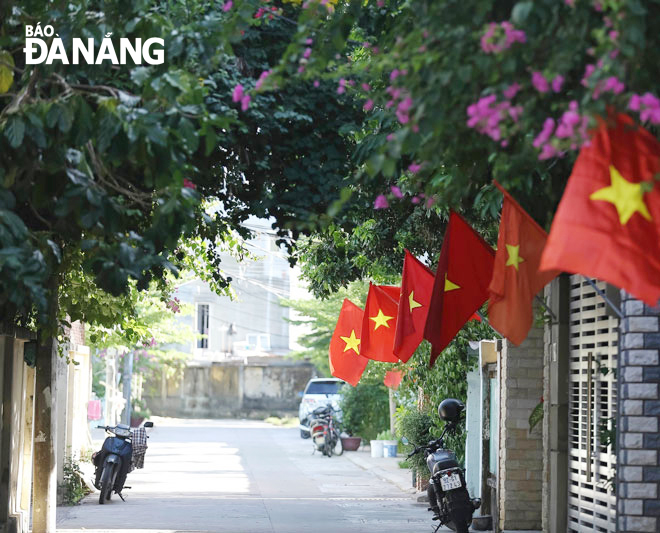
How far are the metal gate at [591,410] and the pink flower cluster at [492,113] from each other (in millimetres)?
4630

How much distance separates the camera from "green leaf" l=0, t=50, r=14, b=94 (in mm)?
8750

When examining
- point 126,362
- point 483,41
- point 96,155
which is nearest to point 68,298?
point 96,155

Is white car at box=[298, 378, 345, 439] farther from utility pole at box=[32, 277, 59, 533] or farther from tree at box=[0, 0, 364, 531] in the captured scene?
tree at box=[0, 0, 364, 531]

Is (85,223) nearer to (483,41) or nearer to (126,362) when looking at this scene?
(483,41)

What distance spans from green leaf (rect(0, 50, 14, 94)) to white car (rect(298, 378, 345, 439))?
31.7 metres

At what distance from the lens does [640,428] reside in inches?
386

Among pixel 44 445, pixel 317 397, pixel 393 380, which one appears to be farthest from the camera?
pixel 317 397

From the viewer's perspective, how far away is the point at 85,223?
832 cm

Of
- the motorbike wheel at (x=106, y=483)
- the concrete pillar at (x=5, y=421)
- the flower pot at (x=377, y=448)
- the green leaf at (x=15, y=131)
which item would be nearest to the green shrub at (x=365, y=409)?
the flower pot at (x=377, y=448)

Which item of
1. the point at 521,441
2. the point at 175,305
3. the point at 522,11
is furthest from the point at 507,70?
the point at 175,305

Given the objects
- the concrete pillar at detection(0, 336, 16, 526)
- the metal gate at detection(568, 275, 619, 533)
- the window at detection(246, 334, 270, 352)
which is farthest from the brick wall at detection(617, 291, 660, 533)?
the window at detection(246, 334, 270, 352)

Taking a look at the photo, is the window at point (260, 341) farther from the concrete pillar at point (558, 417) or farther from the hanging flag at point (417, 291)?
the concrete pillar at point (558, 417)

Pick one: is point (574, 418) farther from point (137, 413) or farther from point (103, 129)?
point (137, 413)

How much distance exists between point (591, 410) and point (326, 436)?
22.6 m
